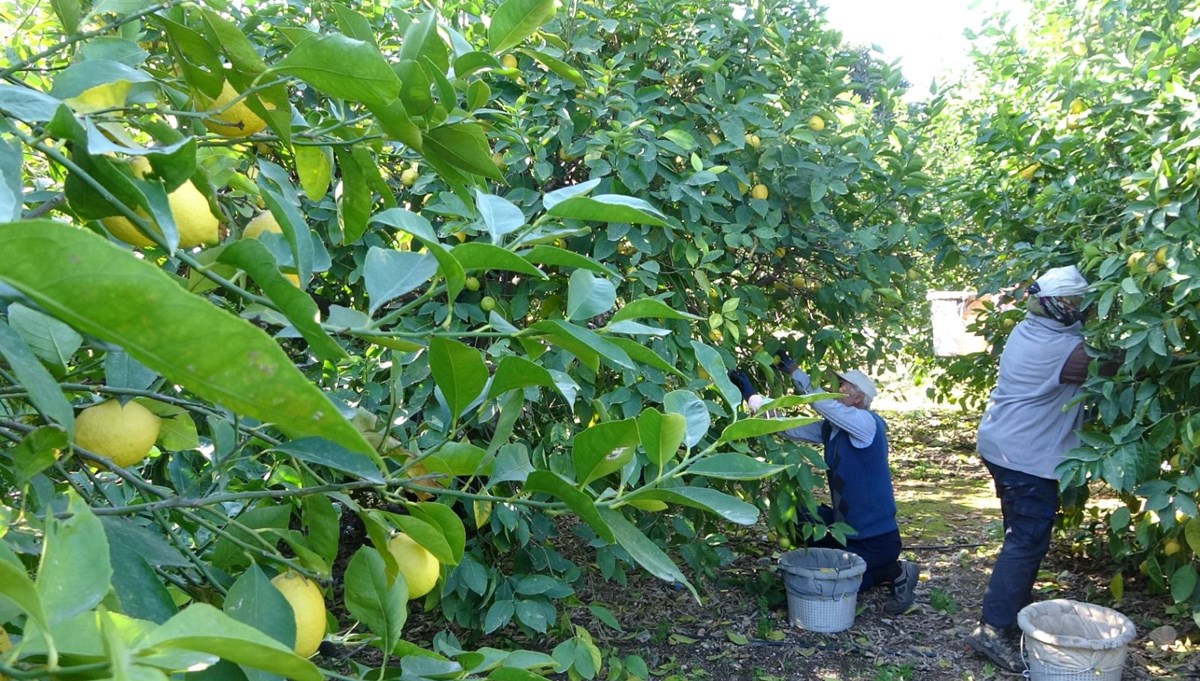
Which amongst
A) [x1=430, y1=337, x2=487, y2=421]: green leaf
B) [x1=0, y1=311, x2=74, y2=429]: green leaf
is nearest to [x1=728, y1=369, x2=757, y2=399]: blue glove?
[x1=430, y1=337, x2=487, y2=421]: green leaf

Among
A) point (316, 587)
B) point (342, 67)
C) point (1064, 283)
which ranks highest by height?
point (342, 67)

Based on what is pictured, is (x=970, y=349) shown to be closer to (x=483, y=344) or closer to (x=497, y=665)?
(x=483, y=344)

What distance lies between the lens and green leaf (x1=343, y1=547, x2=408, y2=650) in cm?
75

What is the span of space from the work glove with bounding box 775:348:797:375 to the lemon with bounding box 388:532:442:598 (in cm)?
261

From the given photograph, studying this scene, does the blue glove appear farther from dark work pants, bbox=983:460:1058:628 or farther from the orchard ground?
dark work pants, bbox=983:460:1058:628

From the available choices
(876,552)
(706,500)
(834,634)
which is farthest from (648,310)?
(876,552)

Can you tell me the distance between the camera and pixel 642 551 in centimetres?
75

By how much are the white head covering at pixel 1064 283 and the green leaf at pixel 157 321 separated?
3296 millimetres

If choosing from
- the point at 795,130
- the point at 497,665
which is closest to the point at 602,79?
the point at 795,130

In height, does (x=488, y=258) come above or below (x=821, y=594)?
above

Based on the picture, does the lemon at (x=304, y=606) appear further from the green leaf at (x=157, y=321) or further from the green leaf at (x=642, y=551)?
the green leaf at (x=157, y=321)

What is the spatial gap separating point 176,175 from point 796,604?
341cm

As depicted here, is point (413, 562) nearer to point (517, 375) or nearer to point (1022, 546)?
point (517, 375)

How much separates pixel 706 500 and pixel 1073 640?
271 cm
